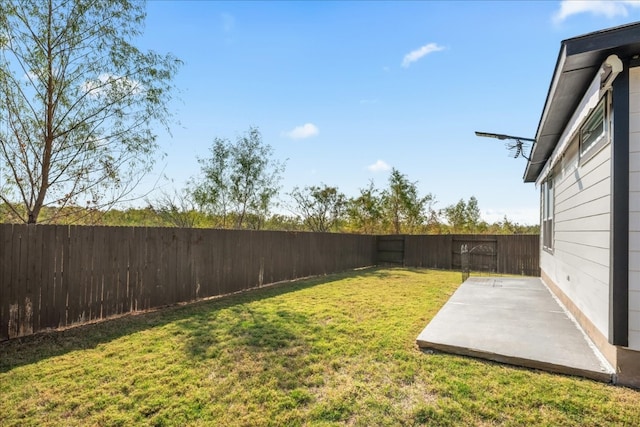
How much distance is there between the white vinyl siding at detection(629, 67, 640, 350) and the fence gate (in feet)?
29.5

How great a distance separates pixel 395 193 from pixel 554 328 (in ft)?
37.2

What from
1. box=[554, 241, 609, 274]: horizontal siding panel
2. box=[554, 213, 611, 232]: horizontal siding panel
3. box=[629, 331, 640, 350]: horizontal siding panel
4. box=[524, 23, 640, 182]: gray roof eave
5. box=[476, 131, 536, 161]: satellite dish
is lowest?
box=[629, 331, 640, 350]: horizontal siding panel

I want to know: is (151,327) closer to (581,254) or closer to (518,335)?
(518,335)

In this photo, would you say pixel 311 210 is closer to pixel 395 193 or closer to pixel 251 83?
pixel 395 193

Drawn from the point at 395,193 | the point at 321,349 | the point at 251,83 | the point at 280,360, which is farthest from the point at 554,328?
the point at 395,193

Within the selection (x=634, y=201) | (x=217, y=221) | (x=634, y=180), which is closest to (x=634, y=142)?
(x=634, y=180)

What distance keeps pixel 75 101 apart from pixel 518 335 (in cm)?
651

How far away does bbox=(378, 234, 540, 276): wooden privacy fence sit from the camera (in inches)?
412

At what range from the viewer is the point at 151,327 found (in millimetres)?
4004

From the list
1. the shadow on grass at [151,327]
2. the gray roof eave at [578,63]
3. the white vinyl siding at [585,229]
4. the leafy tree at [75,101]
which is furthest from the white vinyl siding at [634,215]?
the leafy tree at [75,101]

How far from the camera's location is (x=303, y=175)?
43.0 ft

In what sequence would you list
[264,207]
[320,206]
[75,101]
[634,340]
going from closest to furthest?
[634,340], [75,101], [264,207], [320,206]

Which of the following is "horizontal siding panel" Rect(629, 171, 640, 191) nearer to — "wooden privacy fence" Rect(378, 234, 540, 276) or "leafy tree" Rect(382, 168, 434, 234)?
"wooden privacy fence" Rect(378, 234, 540, 276)

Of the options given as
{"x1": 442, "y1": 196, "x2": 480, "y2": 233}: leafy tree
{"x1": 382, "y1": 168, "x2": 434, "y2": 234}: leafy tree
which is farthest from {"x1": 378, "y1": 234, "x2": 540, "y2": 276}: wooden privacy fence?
{"x1": 442, "y1": 196, "x2": 480, "y2": 233}: leafy tree
